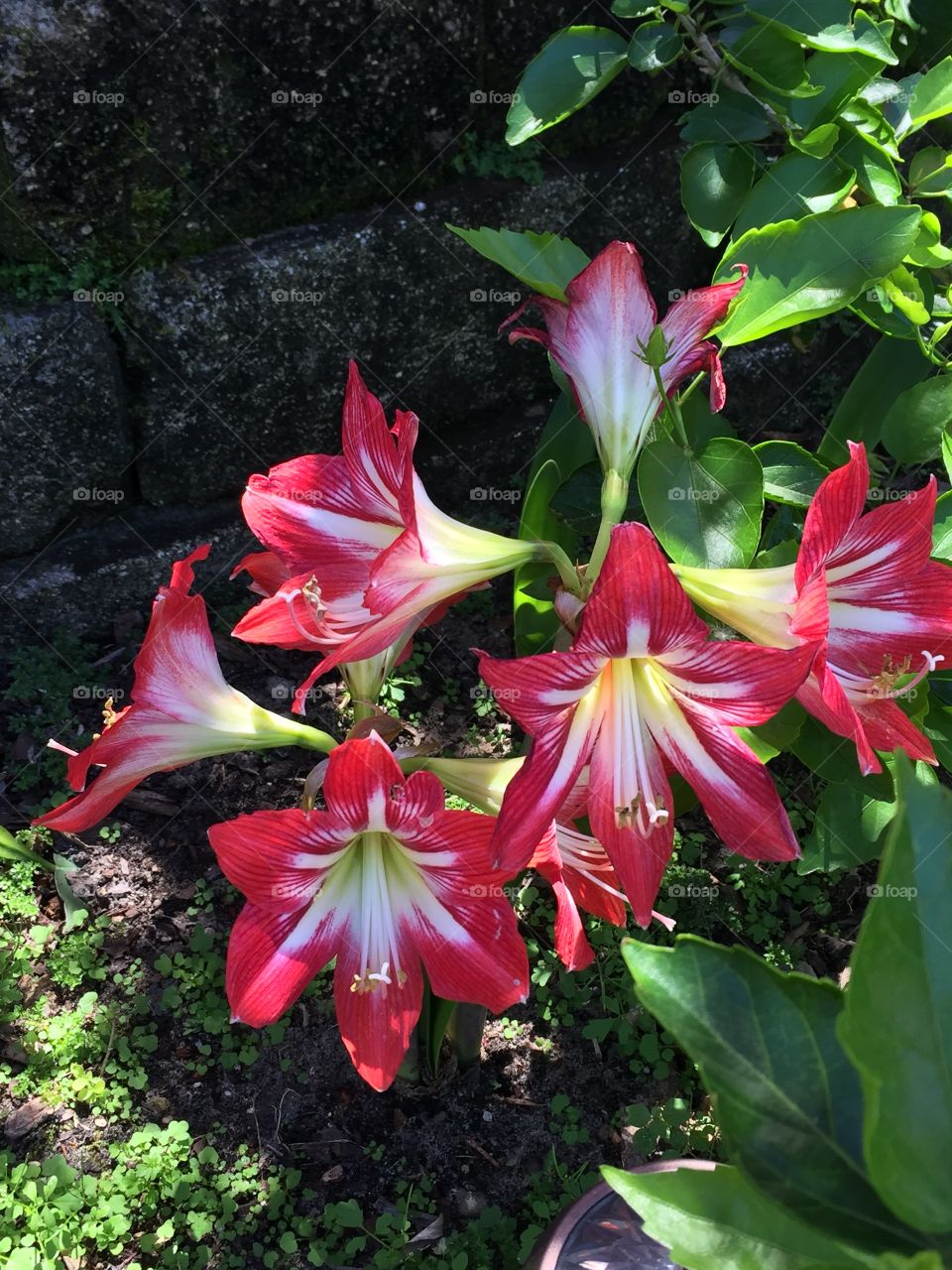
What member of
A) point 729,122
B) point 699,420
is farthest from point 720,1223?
point 729,122

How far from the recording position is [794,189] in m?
1.35

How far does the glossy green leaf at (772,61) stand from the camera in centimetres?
132

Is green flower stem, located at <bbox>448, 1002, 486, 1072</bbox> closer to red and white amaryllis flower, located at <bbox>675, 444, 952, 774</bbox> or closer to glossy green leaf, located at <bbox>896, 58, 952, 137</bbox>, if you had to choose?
red and white amaryllis flower, located at <bbox>675, 444, 952, 774</bbox>

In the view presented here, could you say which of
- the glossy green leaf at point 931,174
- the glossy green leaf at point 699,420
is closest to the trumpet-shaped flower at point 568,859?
the glossy green leaf at point 699,420

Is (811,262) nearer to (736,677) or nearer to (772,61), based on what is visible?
(772,61)

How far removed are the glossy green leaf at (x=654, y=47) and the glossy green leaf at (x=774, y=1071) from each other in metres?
1.22

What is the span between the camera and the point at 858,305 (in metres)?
1.46

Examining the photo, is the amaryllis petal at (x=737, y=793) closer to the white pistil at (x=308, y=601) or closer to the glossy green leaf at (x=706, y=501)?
the glossy green leaf at (x=706, y=501)

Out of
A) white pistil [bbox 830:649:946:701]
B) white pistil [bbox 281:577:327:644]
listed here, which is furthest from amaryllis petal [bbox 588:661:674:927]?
white pistil [bbox 281:577:327:644]

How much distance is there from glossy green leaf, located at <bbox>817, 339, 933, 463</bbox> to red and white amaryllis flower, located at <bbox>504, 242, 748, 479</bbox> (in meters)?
0.58

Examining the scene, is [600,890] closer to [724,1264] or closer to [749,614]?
[749,614]

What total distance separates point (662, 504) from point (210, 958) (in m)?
1.33

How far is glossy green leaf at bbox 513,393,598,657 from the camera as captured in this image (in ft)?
4.72

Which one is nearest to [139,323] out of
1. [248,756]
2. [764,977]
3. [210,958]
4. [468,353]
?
[468,353]
